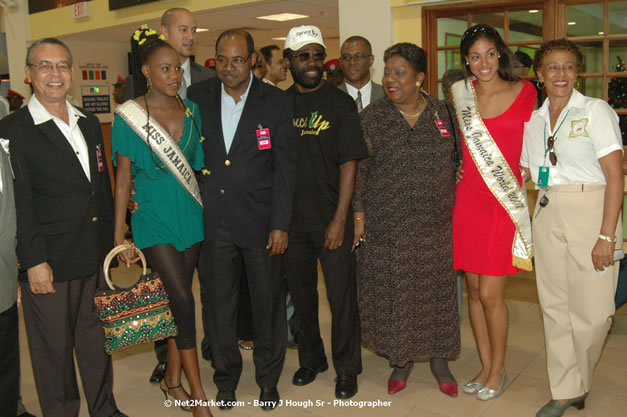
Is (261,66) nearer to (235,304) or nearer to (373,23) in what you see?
(373,23)

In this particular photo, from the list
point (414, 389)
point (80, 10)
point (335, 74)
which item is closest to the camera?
point (414, 389)

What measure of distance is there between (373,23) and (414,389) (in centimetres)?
392

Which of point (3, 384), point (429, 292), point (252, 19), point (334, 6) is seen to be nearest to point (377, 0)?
point (334, 6)

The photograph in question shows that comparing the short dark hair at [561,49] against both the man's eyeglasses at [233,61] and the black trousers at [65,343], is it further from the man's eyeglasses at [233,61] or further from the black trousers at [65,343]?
the black trousers at [65,343]

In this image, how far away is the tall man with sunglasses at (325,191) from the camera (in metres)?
2.82

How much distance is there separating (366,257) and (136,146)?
4.09ft

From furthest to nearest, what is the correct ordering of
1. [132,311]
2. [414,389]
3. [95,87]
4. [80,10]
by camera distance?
[95,87] < [80,10] < [414,389] < [132,311]

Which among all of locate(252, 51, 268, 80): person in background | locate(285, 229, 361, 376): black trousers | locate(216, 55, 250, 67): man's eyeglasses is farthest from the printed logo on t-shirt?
locate(252, 51, 268, 80): person in background

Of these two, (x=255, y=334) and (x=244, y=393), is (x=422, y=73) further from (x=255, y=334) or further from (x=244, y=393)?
(x=244, y=393)

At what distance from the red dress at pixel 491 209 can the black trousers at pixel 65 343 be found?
1.74 metres

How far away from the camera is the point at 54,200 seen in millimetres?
2414

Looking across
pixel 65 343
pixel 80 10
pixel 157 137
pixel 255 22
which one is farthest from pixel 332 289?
pixel 80 10

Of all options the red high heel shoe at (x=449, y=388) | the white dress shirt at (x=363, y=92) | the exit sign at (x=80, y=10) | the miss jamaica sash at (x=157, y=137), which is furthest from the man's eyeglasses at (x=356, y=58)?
the exit sign at (x=80, y=10)

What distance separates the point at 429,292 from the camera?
290cm
